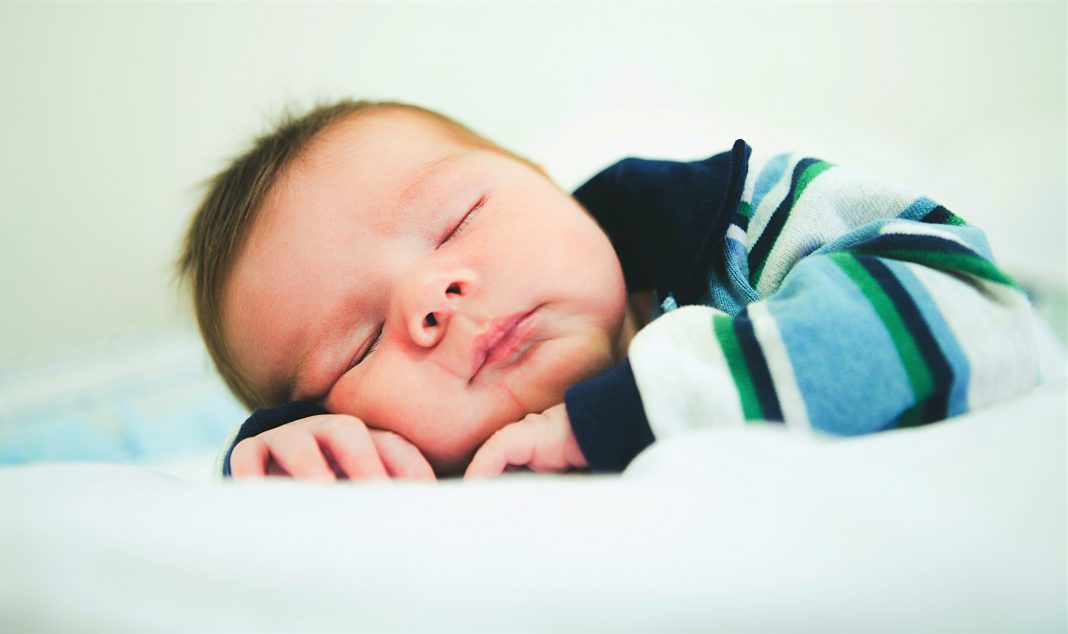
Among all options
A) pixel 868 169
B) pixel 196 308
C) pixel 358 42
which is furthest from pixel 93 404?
pixel 868 169

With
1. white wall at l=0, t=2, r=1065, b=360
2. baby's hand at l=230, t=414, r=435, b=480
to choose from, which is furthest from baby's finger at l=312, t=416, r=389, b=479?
white wall at l=0, t=2, r=1065, b=360

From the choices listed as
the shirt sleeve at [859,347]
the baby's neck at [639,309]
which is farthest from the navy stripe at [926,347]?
the baby's neck at [639,309]

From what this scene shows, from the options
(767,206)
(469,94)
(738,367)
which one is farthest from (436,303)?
(469,94)

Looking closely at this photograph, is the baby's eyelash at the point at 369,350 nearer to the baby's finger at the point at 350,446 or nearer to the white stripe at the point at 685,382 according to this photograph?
the baby's finger at the point at 350,446

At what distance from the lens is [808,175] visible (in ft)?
2.08

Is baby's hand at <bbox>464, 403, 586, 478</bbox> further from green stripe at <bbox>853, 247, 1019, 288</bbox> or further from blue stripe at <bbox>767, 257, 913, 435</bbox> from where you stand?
green stripe at <bbox>853, 247, 1019, 288</bbox>

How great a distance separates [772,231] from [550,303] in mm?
241

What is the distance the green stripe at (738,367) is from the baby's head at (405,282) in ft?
0.46

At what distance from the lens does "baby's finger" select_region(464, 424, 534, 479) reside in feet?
1.53

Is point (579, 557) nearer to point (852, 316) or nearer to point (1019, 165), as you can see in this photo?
point (852, 316)

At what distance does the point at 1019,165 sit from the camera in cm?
113

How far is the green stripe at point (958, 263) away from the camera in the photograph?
450 mm

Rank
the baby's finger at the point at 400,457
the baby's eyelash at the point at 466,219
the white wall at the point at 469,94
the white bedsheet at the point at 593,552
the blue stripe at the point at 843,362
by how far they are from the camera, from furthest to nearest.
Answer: the white wall at the point at 469,94
the baby's eyelash at the point at 466,219
the baby's finger at the point at 400,457
the blue stripe at the point at 843,362
the white bedsheet at the point at 593,552

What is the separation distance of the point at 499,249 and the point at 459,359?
0.11 m
